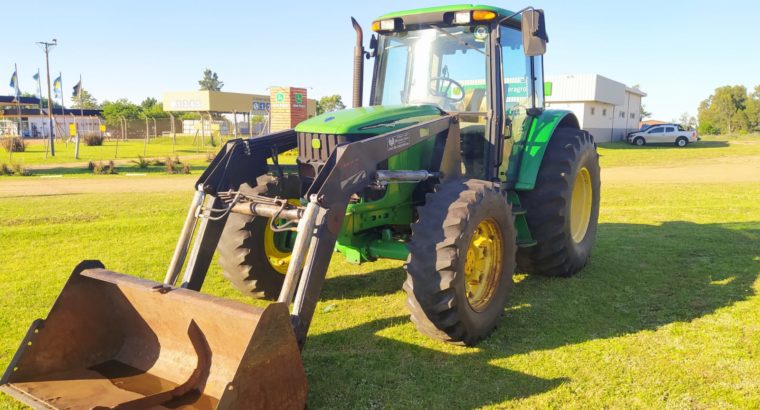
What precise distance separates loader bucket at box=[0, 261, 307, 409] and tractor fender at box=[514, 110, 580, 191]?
3210mm

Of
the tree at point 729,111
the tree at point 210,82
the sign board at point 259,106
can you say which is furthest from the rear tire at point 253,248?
the tree at point 210,82

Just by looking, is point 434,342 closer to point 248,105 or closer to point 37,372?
point 37,372

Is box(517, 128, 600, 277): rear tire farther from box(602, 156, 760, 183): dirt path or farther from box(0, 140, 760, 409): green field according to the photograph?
box(602, 156, 760, 183): dirt path

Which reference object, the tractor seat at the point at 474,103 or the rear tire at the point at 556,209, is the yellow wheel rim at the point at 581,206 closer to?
the rear tire at the point at 556,209

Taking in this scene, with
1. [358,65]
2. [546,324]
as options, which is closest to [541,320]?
[546,324]

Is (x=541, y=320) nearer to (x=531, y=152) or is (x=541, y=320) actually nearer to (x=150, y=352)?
(x=531, y=152)

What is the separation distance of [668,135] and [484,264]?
1498 inches

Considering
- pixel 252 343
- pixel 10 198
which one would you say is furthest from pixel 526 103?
pixel 10 198

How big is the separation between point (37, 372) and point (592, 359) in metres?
3.50

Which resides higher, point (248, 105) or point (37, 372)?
point (248, 105)

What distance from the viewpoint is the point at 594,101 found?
40156 mm

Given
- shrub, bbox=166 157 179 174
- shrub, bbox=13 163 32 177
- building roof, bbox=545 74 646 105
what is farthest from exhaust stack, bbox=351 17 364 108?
building roof, bbox=545 74 646 105

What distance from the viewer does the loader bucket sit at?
303cm

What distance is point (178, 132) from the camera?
6056cm
